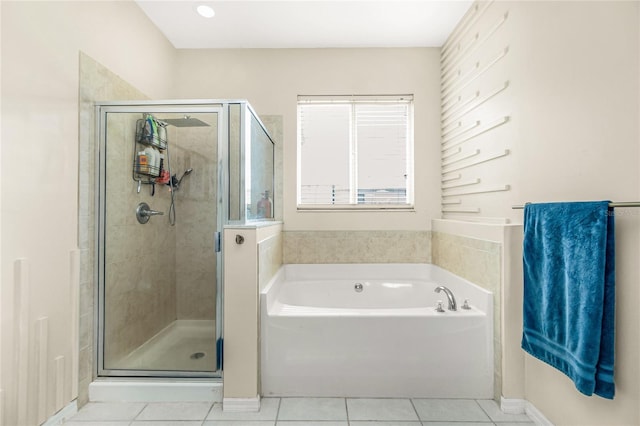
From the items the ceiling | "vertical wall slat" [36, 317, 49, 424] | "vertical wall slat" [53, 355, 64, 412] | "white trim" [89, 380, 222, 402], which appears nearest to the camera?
"vertical wall slat" [36, 317, 49, 424]

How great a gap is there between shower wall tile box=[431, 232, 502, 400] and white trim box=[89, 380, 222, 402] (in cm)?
157

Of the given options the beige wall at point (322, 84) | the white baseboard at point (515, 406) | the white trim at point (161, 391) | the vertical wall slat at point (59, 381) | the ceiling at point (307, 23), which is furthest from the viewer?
the beige wall at point (322, 84)

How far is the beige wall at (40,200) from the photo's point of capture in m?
1.30

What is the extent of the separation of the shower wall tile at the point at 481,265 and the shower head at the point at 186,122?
1.78 meters

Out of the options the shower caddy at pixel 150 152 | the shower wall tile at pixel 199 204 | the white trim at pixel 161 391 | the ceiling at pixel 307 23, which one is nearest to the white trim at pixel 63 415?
the white trim at pixel 161 391

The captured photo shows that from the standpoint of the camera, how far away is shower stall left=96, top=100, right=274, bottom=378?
181 cm

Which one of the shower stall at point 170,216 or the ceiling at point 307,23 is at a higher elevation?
the ceiling at point 307,23

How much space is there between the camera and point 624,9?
3.80ft

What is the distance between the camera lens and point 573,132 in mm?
1385

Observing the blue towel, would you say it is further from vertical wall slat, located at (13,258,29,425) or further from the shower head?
vertical wall slat, located at (13,258,29,425)

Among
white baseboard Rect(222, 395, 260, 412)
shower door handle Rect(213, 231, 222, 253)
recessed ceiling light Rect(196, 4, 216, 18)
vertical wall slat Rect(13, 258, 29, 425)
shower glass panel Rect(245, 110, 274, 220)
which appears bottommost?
white baseboard Rect(222, 395, 260, 412)

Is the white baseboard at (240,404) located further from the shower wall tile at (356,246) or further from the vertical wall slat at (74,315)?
the shower wall tile at (356,246)

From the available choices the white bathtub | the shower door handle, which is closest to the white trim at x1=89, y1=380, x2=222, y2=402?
the white bathtub

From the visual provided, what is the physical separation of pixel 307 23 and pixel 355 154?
1117 millimetres
